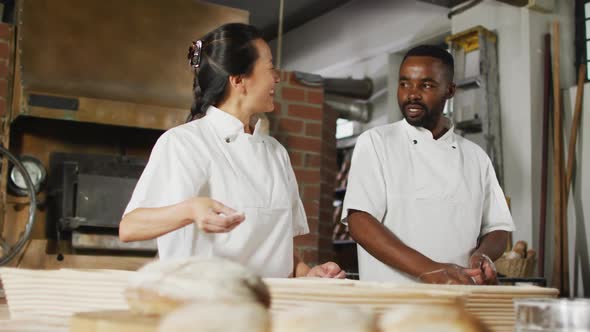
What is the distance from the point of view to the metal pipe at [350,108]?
5.90 meters

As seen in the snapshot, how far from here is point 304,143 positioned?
348 cm

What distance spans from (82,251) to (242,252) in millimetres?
2070

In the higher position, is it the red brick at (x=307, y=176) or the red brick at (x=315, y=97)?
the red brick at (x=315, y=97)

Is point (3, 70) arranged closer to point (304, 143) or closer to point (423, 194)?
point (304, 143)

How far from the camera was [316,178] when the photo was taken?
348 cm

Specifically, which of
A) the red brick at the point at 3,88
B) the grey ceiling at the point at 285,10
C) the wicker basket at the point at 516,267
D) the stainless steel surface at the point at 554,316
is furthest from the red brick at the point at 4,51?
the stainless steel surface at the point at 554,316

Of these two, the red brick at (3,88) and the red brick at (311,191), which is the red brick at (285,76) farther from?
the red brick at (3,88)

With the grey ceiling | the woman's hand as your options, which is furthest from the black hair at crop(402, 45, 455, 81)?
the grey ceiling

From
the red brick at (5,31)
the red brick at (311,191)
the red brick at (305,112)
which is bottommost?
the red brick at (311,191)

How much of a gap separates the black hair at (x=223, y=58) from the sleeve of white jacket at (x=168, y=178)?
0.22m

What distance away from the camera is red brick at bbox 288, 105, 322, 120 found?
11.4 ft

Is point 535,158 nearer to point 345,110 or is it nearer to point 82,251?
point 345,110

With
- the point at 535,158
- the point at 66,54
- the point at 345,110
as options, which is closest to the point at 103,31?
the point at 66,54

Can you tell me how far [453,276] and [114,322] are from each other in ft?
3.05
